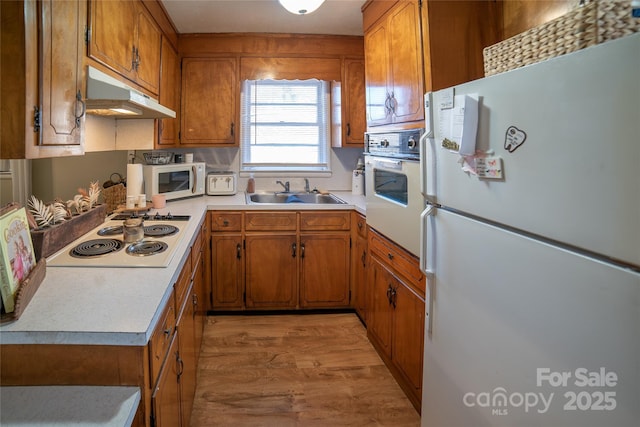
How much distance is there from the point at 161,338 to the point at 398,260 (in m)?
1.28

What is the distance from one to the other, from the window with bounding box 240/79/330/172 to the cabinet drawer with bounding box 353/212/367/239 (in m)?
0.92

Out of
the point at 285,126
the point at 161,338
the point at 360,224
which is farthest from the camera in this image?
the point at 285,126

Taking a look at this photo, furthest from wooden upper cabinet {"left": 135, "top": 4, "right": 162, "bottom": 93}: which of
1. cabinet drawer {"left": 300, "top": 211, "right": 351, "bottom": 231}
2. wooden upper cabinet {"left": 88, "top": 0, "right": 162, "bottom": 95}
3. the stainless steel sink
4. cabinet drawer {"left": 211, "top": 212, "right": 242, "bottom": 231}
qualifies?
cabinet drawer {"left": 300, "top": 211, "right": 351, "bottom": 231}

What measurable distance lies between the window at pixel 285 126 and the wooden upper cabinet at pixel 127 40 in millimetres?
1127

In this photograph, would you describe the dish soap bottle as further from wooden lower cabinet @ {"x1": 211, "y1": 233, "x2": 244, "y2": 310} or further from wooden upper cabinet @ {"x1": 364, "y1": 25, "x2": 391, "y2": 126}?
wooden upper cabinet @ {"x1": 364, "y1": 25, "x2": 391, "y2": 126}

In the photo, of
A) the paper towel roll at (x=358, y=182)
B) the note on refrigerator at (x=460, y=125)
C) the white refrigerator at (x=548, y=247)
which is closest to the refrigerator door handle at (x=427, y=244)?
the white refrigerator at (x=548, y=247)

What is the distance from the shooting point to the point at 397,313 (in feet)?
→ 6.80

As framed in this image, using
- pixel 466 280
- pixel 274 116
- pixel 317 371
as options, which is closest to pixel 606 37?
pixel 466 280

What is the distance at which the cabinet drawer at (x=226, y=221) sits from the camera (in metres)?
2.96

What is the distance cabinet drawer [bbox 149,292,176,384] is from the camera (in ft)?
3.44

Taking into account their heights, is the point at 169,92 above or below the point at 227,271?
above

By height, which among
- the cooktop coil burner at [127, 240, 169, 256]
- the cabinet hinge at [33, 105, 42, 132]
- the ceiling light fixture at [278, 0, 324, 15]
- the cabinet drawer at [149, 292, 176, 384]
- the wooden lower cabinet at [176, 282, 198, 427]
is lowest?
the wooden lower cabinet at [176, 282, 198, 427]

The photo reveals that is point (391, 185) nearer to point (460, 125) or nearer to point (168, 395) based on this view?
point (460, 125)

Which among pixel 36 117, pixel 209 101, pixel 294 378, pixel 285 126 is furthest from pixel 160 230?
pixel 285 126
